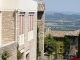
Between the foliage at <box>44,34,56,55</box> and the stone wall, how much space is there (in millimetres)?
29828

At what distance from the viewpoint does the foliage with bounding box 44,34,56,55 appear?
158 feet

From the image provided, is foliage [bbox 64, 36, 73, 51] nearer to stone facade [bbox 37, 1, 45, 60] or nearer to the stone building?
stone facade [bbox 37, 1, 45, 60]

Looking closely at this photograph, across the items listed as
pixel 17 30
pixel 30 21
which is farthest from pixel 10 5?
pixel 30 21

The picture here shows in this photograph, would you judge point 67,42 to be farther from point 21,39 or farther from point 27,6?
point 21,39

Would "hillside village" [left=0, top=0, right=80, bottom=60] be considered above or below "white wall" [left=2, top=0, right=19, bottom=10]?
below

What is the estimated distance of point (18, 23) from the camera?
1864 cm

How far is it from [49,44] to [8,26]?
3002cm

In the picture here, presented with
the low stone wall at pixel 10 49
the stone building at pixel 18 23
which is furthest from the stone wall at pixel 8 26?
the low stone wall at pixel 10 49

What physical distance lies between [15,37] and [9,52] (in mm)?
2993

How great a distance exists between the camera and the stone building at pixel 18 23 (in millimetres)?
18203

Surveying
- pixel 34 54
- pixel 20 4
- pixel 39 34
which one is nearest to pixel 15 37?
pixel 20 4

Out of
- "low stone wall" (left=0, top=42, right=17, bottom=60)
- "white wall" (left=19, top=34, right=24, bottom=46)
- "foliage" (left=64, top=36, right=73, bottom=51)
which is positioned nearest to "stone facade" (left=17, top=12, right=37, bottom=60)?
"white wall" (left=19, top=34, right=24, bottom=46)

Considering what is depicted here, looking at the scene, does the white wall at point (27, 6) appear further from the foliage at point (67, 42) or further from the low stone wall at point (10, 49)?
the foliage at point (67, 42)

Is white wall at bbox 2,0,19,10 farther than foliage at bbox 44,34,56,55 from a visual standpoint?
No
